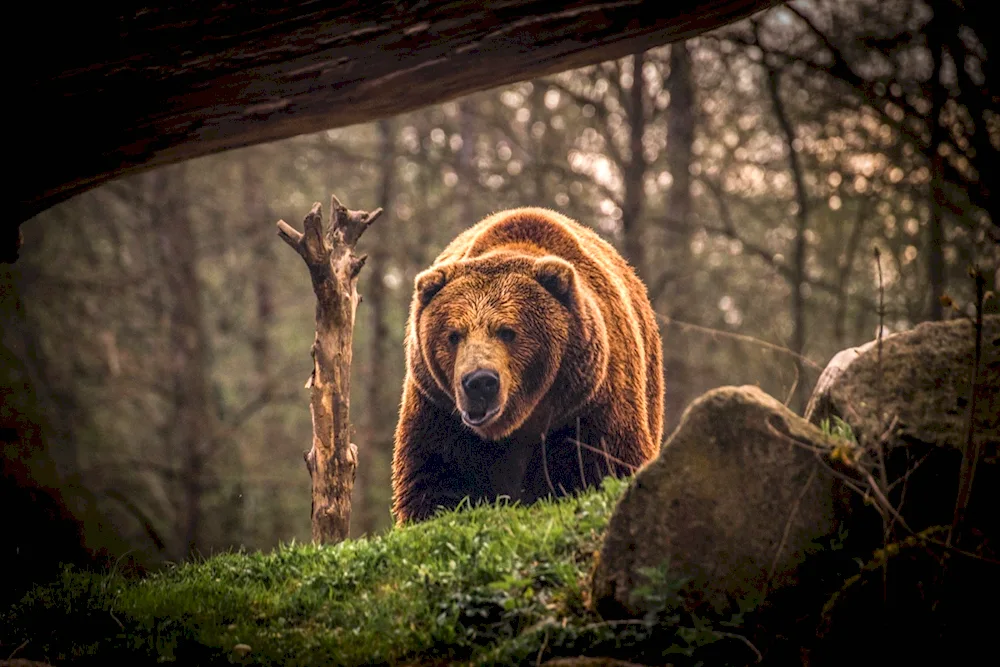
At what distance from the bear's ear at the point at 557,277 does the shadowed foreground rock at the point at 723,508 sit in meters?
2.05

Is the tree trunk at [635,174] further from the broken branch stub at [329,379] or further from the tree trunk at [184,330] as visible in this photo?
the tree trunk at [184,330]

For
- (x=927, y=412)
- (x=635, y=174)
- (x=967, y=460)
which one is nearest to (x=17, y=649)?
(x=967, y=460)

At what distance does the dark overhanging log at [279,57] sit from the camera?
4027 millimetres

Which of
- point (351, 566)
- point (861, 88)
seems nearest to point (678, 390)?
point (861, 88)

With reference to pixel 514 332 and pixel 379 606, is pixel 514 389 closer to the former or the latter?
pixel 514 332

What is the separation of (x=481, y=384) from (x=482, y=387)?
23 mm

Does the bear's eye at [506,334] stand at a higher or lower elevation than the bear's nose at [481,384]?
higher

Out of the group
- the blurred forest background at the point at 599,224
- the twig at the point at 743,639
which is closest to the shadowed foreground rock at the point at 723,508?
the twig at the point at 743,639

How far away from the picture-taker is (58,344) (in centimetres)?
1551

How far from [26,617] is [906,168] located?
1065cm

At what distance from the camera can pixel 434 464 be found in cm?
611

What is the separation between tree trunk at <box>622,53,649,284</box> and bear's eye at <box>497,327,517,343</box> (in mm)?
6319

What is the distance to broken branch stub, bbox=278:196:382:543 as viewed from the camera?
6586mm

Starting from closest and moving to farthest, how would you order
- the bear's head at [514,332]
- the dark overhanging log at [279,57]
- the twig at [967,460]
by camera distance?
1. the twig at [967,460]
2. the dark overhanging log at [279,57]
3. the bear's head at [514,332]
